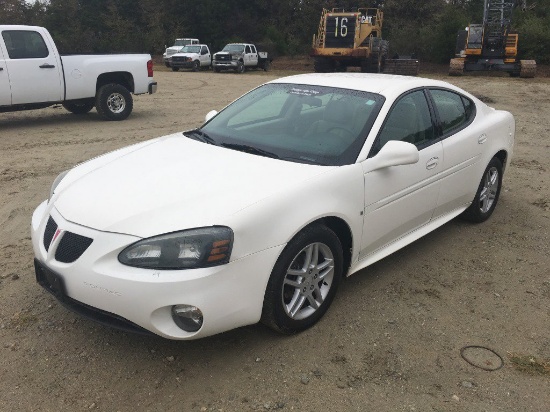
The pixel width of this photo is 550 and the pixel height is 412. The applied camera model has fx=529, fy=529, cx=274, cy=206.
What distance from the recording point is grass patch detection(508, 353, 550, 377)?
300 cm

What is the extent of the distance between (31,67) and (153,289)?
344 inches

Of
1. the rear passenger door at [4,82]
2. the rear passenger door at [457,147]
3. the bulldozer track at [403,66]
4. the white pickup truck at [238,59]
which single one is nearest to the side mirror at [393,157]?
the rear passenger door at [457,147]

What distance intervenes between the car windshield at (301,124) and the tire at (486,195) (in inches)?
69.7

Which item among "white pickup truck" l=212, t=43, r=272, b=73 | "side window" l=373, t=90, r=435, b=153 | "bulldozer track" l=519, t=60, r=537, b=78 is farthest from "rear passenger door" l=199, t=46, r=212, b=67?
"side window" l=373, t=90, r=435, b=153

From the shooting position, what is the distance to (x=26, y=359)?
3.04 meters

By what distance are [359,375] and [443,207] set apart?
6.67 ft

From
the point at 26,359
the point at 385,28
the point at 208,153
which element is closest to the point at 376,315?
the point at 208,153

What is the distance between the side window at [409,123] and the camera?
380 cm

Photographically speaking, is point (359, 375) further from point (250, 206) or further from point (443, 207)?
point (443, 207)

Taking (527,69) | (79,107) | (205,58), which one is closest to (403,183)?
(79,107)

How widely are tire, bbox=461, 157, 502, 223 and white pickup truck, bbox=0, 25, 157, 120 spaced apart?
8279 millimetres

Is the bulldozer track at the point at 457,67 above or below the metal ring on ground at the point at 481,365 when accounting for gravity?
above

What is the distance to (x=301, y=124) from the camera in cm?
394

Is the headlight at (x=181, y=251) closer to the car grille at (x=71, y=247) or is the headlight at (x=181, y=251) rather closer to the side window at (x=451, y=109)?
the car grille at (x=71, y=247)
